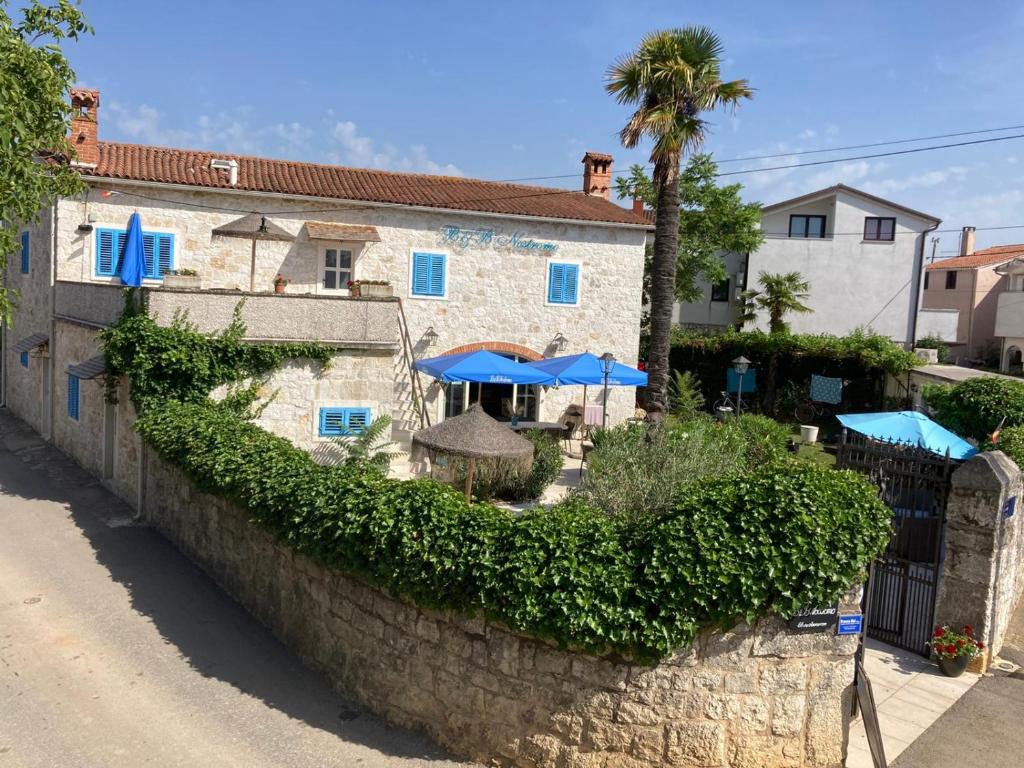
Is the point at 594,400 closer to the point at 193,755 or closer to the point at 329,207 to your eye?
the point at 329,207

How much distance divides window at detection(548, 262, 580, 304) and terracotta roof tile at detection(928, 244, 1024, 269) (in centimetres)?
2795

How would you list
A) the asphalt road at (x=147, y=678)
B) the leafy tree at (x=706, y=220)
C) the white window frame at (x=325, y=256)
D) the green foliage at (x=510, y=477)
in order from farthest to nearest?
the leafy tree at (x=706, y=220) → the white window frame at (x=325, y=256) → the green foliage at (x=510, y=477) → the asphalt road at (x=147, y=678)

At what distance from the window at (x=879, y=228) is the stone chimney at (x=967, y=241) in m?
16.5

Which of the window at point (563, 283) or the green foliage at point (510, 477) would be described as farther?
the window at point (563, 283)

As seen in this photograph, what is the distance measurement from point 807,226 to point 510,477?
24.6 meters

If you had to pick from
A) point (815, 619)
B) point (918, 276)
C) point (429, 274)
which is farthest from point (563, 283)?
point (918, 276)

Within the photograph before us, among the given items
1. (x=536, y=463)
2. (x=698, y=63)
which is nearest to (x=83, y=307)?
(x=536, y=463)

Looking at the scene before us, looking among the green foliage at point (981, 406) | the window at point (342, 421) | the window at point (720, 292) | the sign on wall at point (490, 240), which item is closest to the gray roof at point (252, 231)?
the window at point (342, 421)

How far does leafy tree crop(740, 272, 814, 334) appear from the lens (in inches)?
1264

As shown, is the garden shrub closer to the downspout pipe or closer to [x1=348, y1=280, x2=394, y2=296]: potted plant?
[x1=348, y1=280, x2=394, y2=296]: potted plant

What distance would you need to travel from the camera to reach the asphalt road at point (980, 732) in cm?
802

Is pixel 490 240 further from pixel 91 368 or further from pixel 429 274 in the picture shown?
pixel 91 368

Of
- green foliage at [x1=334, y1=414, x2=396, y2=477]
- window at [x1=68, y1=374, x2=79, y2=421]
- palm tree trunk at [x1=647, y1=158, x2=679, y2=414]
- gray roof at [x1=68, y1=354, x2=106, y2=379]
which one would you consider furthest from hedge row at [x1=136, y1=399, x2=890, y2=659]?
window at [x1=68, y1=374, x2=79, y2=421]

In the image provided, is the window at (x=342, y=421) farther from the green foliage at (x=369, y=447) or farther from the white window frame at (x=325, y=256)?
the white window frame at (x=325, y=256)
